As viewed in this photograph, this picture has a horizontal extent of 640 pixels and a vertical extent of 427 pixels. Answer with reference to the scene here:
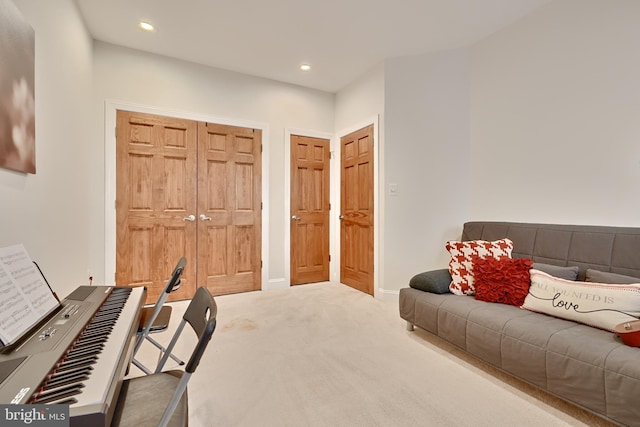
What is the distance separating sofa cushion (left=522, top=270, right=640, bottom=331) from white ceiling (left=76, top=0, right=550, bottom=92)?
92.2 inches

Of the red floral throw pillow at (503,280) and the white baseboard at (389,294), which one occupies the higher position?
the red floral throw pillow at (503,280)

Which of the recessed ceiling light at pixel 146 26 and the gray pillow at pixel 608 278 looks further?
the recessed ceiling light at pixel 146 26

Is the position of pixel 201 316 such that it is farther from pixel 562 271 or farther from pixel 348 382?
pixel 562 271

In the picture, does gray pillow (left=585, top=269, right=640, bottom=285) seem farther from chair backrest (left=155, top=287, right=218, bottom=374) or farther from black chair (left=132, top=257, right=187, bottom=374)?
black chair (left=132, top=257, right=187, bottom=374)

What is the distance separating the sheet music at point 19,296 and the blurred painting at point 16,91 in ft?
1.60

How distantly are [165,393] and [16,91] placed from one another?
157 centimetres

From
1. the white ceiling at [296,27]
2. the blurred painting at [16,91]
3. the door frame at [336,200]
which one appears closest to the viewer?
the blurred painting at [16,91]

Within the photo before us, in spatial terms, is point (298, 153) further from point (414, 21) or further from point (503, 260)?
→ point (503, 260)

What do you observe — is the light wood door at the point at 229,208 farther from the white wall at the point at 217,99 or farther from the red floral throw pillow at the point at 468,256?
the red floral throw pillow at the point at 468,256

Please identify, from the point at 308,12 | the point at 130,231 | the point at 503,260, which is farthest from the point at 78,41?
the point at 503,260

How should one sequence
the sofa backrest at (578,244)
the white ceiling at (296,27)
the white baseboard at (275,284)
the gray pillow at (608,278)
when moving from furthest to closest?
the white baseboard at (275,284) < the white ceiling at (296,27) < the sofa backrest at (578,244) < the gray pillow at (608,278)

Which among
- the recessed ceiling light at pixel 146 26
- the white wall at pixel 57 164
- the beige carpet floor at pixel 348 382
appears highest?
the recessed ceiling light at pixel 146 26

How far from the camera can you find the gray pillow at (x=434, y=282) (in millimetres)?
2381

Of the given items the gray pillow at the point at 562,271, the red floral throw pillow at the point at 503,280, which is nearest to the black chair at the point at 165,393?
the red floral throw pillow at the point at 503,280
